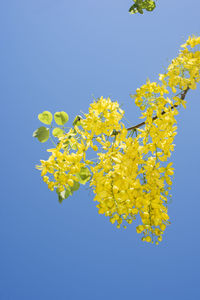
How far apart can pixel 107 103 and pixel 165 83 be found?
0.24m

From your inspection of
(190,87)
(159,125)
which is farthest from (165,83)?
(159,125)

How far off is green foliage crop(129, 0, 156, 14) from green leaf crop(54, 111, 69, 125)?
815mm

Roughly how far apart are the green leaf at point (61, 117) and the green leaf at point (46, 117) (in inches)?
1.0

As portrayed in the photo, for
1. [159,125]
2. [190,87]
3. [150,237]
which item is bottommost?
[150,237]

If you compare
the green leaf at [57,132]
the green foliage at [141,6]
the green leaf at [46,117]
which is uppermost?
the green foliage at [141,6]

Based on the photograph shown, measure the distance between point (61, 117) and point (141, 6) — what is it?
33.5 inches

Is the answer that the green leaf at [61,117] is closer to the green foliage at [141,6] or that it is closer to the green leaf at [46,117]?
the green leaf at [46,117]

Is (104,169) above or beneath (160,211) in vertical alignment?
above

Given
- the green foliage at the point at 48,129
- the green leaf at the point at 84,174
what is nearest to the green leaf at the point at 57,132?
the green foliage at the point at 48,129

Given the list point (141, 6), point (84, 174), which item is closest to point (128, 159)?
point (84, 174)

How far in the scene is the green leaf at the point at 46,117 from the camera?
1224mm

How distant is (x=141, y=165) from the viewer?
104 cm

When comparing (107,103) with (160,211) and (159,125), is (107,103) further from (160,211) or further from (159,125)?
(160,211)

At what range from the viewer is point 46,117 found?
4.04 ft
